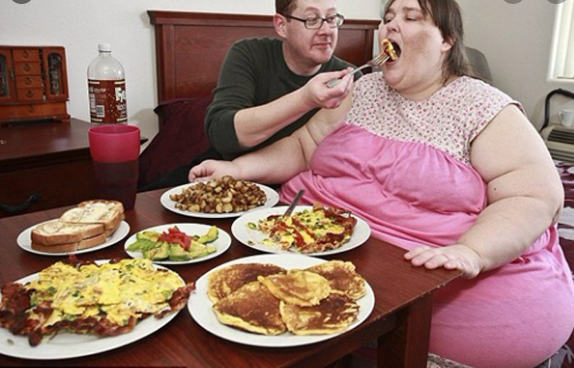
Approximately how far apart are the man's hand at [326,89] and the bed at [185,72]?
89cm

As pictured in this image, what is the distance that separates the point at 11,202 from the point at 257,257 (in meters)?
1.13

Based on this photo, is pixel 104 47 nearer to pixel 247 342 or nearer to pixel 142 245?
pixel 142 245

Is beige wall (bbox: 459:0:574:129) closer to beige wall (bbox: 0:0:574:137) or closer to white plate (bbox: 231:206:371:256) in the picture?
beige wall (bbox: 0:0:574:137)

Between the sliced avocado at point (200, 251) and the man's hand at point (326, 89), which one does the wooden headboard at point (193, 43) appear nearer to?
the man's hand at point (326, 89)

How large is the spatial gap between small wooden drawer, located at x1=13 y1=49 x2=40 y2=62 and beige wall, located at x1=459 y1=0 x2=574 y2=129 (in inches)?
113

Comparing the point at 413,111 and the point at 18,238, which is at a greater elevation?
the point at 413,111

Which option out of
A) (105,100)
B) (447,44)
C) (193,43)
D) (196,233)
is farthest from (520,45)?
(196,233)

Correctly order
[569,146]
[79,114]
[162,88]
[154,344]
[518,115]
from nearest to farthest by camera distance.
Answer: [154,344] < [518,115] < [79,114] < [162,88] < [569,146]

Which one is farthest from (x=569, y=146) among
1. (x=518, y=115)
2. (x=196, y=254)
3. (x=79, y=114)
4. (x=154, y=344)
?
(x=154, y=344)

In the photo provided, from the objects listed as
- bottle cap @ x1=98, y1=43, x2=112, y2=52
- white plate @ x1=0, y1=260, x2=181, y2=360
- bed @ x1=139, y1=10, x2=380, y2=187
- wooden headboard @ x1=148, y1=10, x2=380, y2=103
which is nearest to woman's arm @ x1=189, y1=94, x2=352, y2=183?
bed @ x1=139, y1=10, x2=380, y2=187

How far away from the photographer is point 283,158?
60.9 inches

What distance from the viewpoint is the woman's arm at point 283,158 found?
4.87 feet

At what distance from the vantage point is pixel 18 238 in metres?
1.00

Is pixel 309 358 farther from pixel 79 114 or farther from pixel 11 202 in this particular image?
pixel 79 114
